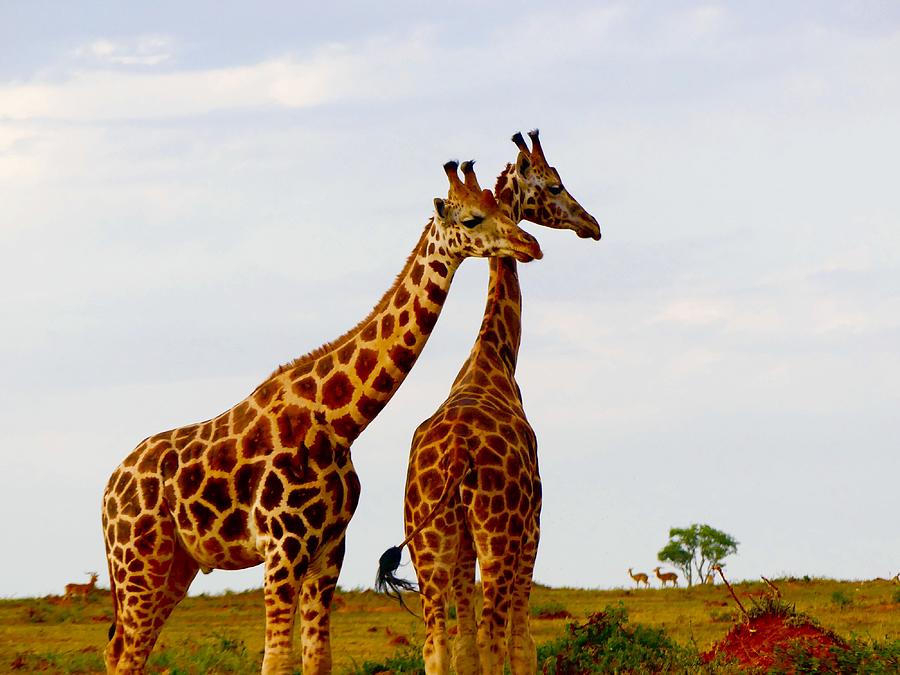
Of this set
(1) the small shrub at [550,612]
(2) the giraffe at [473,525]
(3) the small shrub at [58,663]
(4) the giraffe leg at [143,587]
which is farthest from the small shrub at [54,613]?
(2) the giraffe at [473,525]

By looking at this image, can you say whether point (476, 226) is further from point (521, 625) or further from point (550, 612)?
point (550, 612)

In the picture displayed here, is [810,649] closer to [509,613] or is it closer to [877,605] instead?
[509,613]

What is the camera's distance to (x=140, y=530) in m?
11.1

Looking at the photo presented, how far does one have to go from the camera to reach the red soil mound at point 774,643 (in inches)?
533

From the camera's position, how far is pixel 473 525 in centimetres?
1173

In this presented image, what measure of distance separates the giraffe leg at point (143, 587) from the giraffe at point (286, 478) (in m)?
0.01

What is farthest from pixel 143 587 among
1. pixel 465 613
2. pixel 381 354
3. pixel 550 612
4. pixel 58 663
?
pixel 550 612

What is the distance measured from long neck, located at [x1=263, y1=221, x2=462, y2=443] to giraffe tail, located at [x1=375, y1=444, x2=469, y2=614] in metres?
1.08

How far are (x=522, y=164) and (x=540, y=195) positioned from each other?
0.41 metres

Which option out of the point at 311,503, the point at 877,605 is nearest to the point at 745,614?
the point at 311,503

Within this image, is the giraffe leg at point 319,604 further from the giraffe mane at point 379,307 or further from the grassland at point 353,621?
the grassland at point 353,621

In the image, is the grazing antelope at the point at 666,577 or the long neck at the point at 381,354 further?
the grazing antelope at the point at 666,577

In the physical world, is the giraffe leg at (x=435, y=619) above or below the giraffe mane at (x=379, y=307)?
below

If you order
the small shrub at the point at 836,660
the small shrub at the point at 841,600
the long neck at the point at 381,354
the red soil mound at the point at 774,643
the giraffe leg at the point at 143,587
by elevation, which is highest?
the long neck at the point at 381,354
